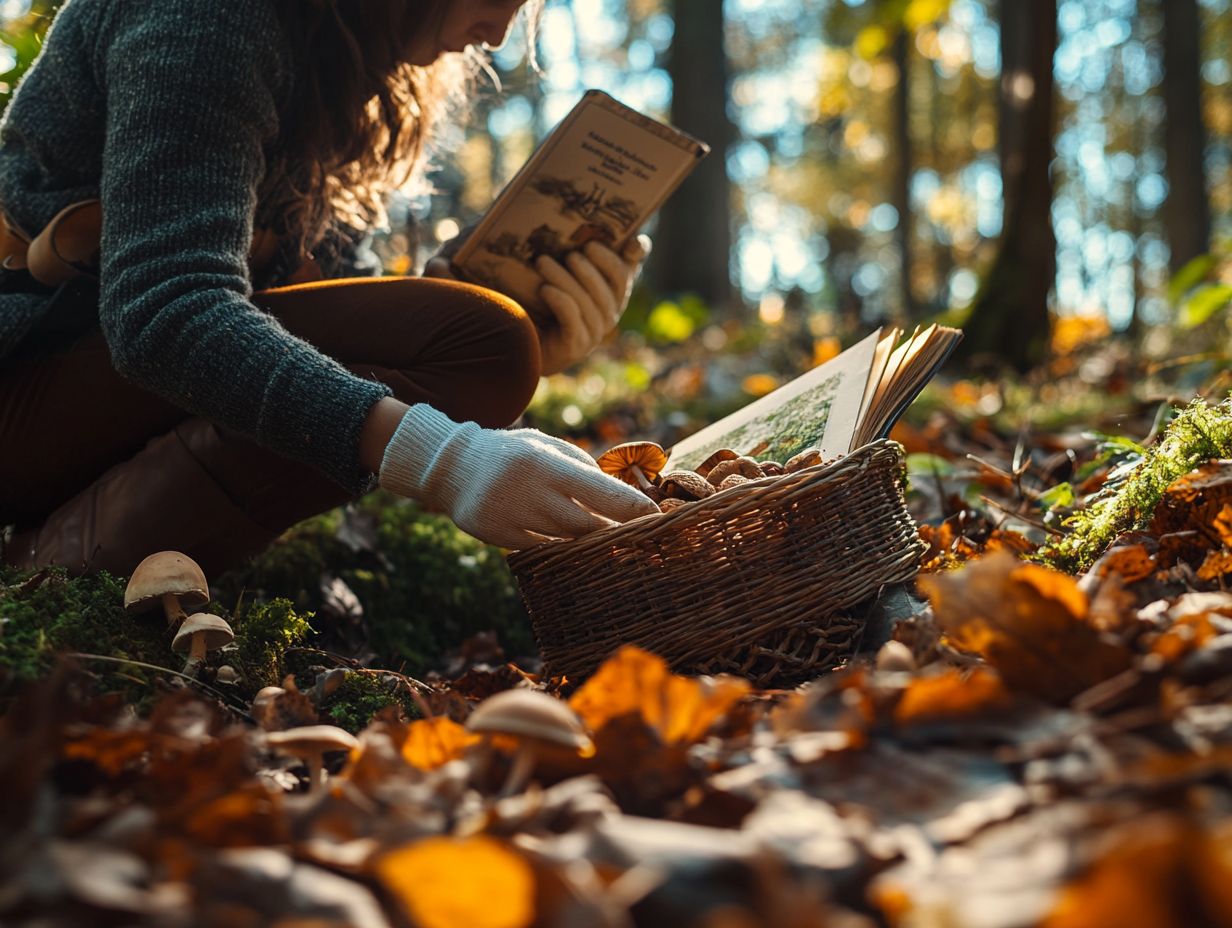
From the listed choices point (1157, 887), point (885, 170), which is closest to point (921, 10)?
point (1157, 887)

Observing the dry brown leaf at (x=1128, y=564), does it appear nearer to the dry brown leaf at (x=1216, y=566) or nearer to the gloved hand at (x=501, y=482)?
the dry brown leaf at (x=1216, y=566)

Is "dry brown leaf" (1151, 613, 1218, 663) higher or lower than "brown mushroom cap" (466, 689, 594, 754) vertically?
higher

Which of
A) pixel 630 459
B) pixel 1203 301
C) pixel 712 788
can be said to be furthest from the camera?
pixel 1203 301

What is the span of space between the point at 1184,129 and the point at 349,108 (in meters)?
8.91

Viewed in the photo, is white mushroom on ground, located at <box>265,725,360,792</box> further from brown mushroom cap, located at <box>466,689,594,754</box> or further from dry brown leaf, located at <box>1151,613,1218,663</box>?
dry brown leaf, located at <box>1151,613,1218,663</box>

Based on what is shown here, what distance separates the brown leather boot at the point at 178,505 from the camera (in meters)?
2.09

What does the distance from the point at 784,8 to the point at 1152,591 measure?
71.5 ft

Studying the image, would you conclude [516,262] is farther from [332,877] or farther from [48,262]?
[332,877]

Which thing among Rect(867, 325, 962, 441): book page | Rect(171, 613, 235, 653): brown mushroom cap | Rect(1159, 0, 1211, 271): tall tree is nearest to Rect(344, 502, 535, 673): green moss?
Rect(171, 613, 235, 653): brown mushroom cap

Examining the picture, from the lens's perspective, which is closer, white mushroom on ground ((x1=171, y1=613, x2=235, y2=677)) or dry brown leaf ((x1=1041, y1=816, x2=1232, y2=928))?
dry brown leaf ((x1=1041, y1=816, x2=1232, y2=928))

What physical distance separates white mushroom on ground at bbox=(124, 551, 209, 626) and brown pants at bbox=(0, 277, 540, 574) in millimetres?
440

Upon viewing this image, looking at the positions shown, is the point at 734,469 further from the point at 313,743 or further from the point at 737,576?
the point at 313,743

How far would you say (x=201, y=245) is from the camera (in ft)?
5.90

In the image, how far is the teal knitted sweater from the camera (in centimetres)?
173
